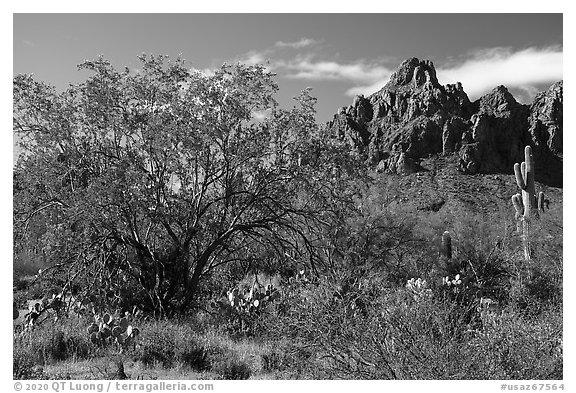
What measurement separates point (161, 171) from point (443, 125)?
42149 millimetres

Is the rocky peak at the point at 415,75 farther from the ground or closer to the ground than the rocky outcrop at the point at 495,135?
farther from the ground

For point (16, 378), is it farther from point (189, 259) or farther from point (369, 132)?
point (369, 132)

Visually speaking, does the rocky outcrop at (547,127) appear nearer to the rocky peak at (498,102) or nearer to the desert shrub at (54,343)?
the rocky peak at (498,102)

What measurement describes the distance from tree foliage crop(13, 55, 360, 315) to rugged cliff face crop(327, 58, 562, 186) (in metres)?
29.5

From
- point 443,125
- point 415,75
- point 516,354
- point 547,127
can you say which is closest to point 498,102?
point 547,127

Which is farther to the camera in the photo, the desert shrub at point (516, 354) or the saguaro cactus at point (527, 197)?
the saguaro cactus at point (527, 197)

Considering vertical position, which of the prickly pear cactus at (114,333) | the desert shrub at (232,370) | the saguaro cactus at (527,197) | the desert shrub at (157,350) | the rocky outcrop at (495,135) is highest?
the rocky outcrop at (495,135)

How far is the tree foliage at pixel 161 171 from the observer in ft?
29.2

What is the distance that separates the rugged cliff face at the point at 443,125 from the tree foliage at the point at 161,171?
29469 mm

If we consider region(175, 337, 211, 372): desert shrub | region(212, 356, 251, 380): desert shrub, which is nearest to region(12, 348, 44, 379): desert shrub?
region(175, 337, 211, 372): desert shrub

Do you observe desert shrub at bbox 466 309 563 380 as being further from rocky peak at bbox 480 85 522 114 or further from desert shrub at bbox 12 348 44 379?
rocky peak at bbox 480 85 522 114

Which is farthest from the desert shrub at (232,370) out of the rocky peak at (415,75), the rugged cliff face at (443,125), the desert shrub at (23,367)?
the rocky peak at (415,75)

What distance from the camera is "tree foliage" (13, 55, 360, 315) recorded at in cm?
890

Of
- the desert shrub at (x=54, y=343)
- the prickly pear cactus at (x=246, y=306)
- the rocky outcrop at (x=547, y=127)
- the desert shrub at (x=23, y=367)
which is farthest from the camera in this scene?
the rocky outcrop at (x=547, y=127)
